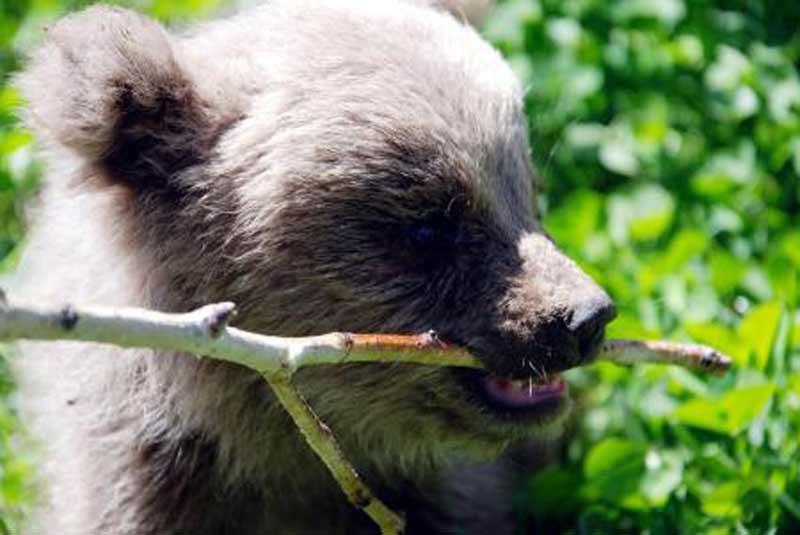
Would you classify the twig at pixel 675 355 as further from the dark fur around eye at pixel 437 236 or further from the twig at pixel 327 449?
the twig at pixel 327 449

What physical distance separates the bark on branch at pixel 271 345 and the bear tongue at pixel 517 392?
142 millimetres

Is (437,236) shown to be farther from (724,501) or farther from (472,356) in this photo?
(724,501)

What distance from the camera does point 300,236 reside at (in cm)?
418

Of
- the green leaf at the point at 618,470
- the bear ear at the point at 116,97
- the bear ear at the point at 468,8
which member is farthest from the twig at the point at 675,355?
the bear ear at the point at 116,97

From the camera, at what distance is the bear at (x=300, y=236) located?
4.12m

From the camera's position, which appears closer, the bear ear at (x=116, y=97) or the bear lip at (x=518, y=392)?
the bear ear at (x=116, y=97)

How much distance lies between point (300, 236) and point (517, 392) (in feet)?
2.31

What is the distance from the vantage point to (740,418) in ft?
15.8

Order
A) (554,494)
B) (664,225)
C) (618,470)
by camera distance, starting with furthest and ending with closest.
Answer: (664,225)
(554,494)
(618,470)

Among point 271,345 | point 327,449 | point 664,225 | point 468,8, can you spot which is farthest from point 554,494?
point 271,345

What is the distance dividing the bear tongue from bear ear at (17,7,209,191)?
0.98 metres

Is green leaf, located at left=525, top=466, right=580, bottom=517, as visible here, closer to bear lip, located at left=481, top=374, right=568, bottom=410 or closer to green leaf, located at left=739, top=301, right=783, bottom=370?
green leaf, located at left=739, top=301, right=783, bottom=370

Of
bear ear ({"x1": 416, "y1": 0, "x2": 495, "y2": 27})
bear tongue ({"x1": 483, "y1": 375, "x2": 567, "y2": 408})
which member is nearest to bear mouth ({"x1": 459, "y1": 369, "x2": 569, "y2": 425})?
bear tongue ({"x1": 483, "y1": 375, "x2": 567, "y2": 408})

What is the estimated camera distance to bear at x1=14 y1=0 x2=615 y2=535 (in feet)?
13.5
